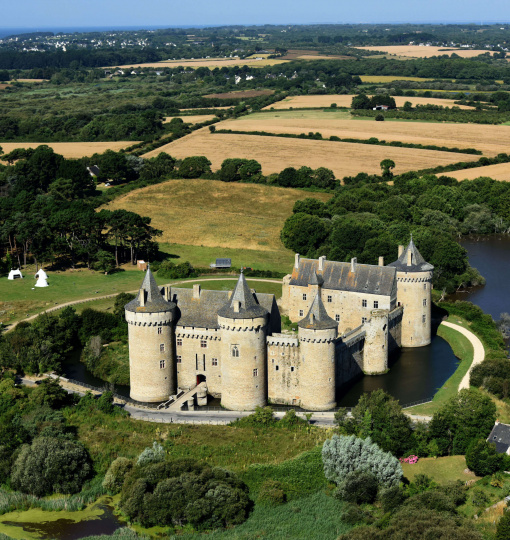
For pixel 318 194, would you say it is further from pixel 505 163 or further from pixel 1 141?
pixel 1 141

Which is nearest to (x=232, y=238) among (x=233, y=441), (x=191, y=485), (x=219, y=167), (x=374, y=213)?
(x=374, y=213)

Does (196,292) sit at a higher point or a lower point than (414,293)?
higher

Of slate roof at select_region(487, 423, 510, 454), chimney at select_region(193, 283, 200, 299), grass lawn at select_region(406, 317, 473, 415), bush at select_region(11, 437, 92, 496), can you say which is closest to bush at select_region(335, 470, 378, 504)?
slate roof at select_region(487, 423, 510, 454)

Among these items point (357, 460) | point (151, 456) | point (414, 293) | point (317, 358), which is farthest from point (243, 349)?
point (414, 293)

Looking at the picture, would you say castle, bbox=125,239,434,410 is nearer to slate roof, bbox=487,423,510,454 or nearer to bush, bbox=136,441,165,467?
bush, bbox=136,441,165,467

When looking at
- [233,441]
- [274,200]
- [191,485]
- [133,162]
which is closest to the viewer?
[191,485]

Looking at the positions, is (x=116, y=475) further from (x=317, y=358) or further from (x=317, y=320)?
(x=317, y=320)

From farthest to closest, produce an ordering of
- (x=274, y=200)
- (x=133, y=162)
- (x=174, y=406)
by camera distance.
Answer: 1. (x=133, y=162)
2. (x=274, y=200)
3. (x=174, y=406)
